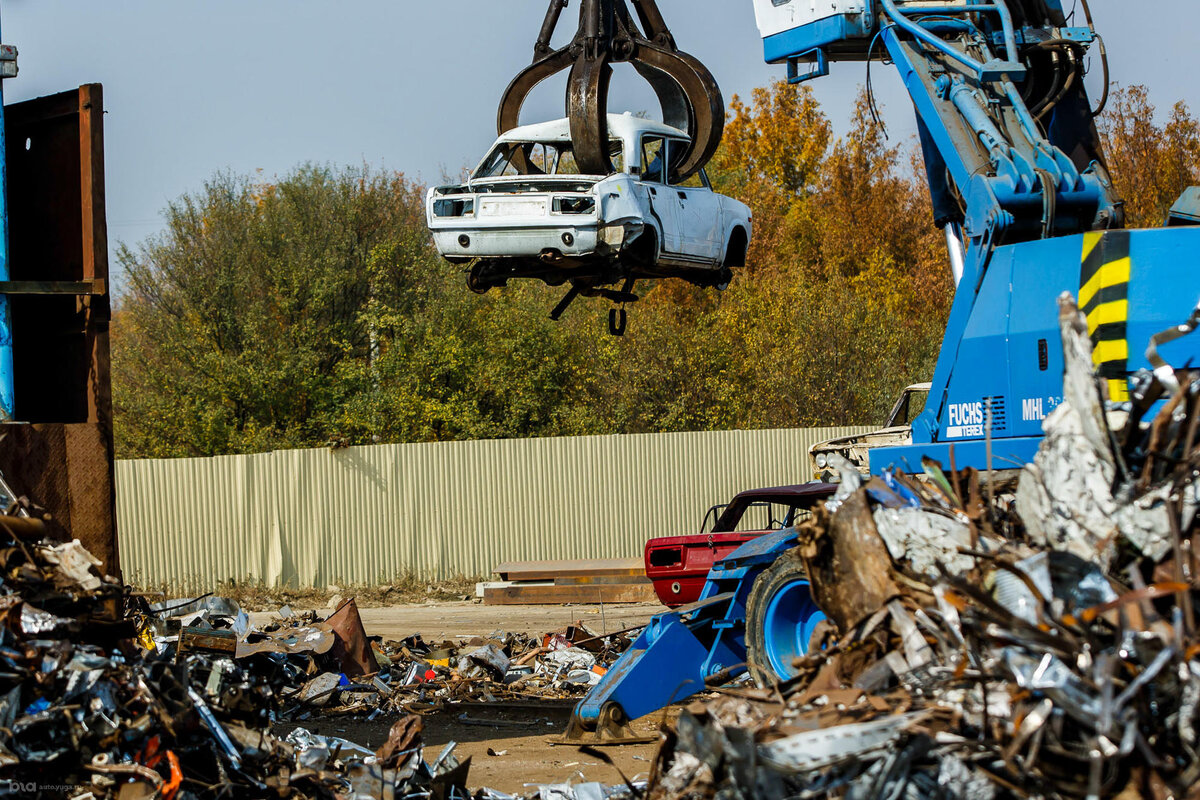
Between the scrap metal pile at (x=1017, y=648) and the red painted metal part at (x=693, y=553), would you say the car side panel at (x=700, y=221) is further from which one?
the scrap metal pile at (x=1017, y=648)

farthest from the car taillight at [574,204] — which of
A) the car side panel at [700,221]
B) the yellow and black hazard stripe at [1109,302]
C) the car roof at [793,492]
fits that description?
the yellow and black hazard stripe at [1109,302]

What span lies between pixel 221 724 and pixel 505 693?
14.3ft

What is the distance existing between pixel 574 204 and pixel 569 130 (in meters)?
1.06

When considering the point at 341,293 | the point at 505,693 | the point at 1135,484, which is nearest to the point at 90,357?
the point at 505,693

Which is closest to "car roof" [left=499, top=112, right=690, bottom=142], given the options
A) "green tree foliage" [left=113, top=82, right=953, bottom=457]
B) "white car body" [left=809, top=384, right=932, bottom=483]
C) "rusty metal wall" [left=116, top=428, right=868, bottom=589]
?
"white car body" [left=809, top=384, right=932, bottom=483]

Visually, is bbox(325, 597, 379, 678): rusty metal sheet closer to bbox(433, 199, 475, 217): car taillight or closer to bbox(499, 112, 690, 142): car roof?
bbox(433, 199, 475, 217): car taillight

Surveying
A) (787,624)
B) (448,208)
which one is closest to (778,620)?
(787,624)

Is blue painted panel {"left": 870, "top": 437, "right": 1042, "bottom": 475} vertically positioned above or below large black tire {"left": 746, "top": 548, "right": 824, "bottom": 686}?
above

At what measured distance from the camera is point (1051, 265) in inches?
258

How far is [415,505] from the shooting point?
1923 cm

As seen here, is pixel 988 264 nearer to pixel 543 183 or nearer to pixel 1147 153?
pixel 543 183

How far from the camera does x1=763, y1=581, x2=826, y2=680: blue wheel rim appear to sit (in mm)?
6675

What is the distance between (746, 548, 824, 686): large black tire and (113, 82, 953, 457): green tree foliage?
1747 cm

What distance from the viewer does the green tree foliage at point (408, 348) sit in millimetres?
24453
